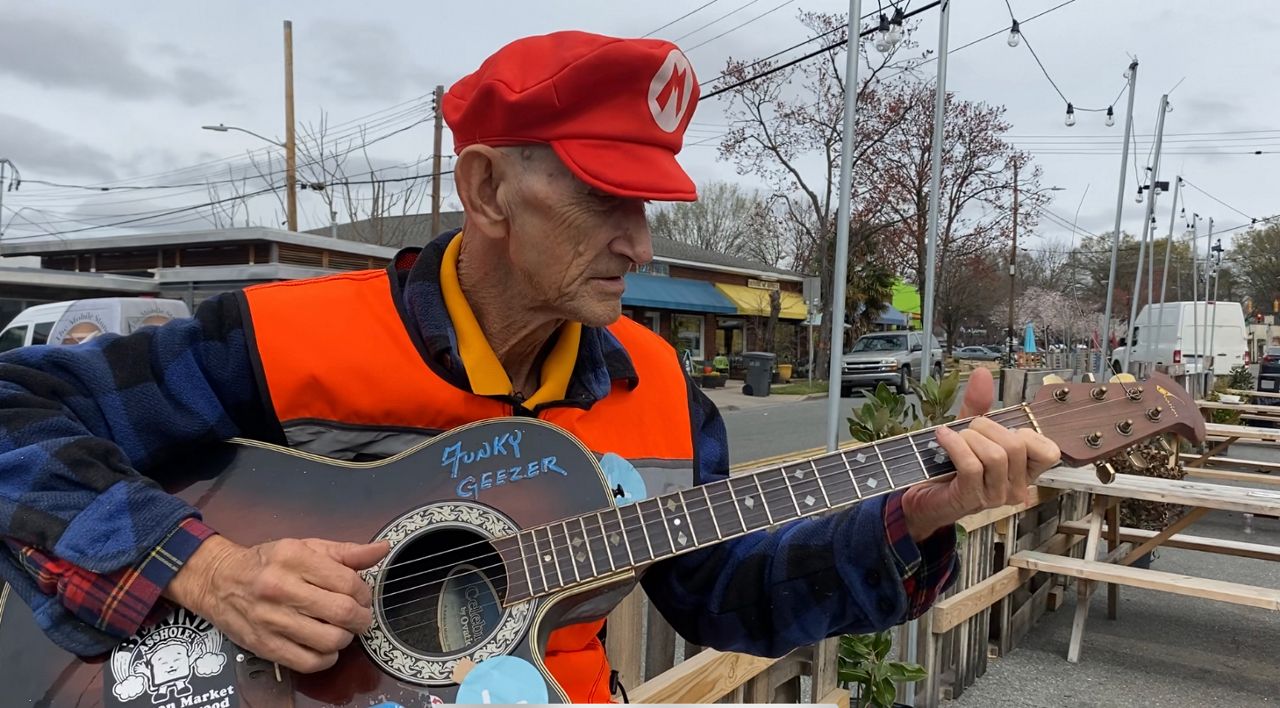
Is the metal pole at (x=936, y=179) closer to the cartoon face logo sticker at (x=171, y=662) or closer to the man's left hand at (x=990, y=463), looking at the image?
the man's left hand at (x=990, y=463)

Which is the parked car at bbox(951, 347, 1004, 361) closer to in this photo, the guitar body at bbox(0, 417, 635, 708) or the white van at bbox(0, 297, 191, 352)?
the white van at bbox(0, 297, 191, 352)

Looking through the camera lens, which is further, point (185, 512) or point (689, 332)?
point (689, 332)

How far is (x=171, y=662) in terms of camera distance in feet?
4.25

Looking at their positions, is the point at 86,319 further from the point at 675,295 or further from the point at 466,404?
the point at 675,295

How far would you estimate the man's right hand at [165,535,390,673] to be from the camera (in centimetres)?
124

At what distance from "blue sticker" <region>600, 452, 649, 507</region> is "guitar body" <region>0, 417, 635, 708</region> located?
0.11 meters

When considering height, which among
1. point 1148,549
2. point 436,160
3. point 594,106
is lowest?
point 1148,549

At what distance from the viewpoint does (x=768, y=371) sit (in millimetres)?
20766

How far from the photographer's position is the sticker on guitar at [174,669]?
1268mm

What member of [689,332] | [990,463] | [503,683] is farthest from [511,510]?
[689,332]

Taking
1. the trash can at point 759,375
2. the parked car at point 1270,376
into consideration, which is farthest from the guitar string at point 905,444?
the trash can at point 759,375

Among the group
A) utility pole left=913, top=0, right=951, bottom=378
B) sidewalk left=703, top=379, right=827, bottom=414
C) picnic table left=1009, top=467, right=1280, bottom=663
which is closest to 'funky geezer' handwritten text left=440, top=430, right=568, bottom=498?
utility pole left=913, top=0, right=951, bottom=378

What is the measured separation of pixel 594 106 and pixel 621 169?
12 centimetres

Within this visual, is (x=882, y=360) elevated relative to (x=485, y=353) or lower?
lower
